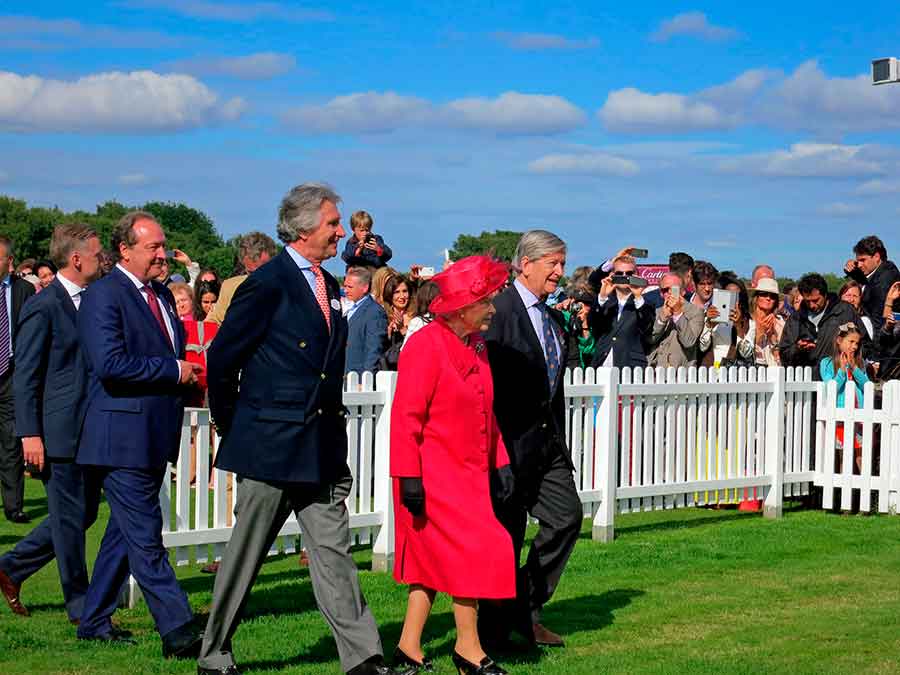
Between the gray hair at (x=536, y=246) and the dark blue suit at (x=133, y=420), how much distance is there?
6.33 ft

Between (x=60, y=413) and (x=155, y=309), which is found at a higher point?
(x=155, y=309)

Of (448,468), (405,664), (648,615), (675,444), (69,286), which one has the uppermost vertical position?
(69,286)

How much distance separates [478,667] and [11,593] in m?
3.26

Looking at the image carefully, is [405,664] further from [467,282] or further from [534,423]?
[467,282]

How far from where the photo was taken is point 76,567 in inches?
311

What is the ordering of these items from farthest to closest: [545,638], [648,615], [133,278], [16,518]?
[16,518] → [648,615] → [545,638] → [133,278]

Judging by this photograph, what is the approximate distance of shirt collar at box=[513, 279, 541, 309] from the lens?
291 inches

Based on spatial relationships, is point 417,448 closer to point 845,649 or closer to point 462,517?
point 462,517

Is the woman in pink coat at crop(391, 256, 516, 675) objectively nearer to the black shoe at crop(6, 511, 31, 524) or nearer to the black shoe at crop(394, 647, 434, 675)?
the black shoe at crop(394, 647, 434, 675)

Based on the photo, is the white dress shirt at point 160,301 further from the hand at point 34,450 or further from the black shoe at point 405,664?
the black shoe at point 405,664

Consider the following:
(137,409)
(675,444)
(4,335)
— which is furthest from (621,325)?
(137,409)

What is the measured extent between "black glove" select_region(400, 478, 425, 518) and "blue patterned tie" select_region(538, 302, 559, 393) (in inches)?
53.2

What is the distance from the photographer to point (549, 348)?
7.47 metres

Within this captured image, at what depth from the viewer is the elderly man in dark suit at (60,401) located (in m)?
7.82
